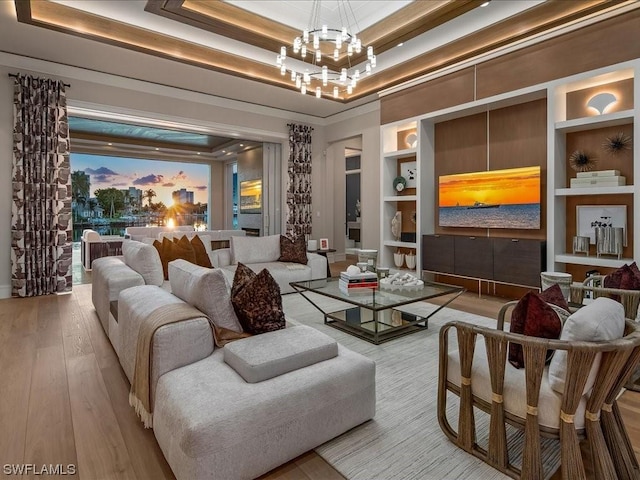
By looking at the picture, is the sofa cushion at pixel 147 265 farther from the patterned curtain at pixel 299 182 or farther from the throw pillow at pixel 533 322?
the patterned curtain at pixel 299 182

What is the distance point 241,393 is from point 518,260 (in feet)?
13.9

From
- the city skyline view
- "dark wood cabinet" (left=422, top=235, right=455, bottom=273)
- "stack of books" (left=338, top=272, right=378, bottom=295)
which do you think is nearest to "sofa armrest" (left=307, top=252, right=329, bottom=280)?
"dark wood cabinet" (left=422, top=235, right=455, bottom=273)

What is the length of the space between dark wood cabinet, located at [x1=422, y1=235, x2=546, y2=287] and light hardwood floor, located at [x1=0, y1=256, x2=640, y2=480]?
2306 mm

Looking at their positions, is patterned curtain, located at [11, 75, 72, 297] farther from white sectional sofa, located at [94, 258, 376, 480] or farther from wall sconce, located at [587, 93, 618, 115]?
wall sconce, located at [587, 93, 618, 115]

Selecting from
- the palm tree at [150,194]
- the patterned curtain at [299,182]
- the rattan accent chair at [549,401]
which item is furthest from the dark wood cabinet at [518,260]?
the palm tree at [150,194]

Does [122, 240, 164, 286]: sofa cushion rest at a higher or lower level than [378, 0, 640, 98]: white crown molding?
lower

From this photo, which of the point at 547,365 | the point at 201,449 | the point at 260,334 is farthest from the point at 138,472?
the point at 547,365

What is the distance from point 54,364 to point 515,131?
227 inches

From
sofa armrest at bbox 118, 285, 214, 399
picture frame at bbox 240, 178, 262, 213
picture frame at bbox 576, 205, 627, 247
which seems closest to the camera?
sofa armrest at bbox 118, 285, 214, 399

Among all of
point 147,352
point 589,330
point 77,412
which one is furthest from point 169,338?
point 589,330

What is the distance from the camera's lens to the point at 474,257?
519cm

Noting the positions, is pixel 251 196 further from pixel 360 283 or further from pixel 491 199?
pixel 360 283

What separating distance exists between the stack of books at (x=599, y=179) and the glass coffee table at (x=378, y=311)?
1.98m

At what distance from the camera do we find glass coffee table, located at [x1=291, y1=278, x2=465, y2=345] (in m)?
3.34
